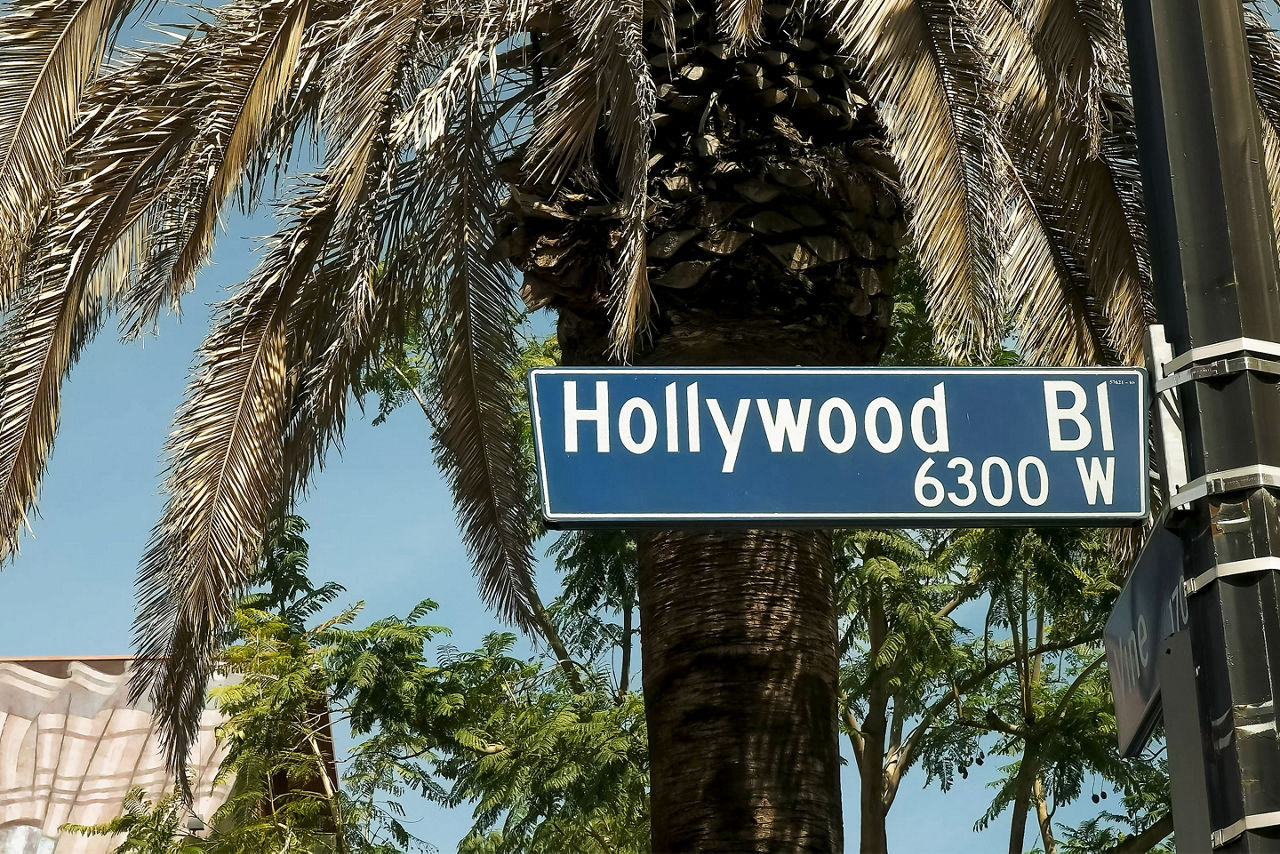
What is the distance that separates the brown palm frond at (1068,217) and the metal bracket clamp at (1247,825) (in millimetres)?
3378

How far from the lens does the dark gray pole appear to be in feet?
8.09

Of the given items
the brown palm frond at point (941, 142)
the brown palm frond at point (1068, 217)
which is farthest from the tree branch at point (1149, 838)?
the brown palm frond at point (941, 142)

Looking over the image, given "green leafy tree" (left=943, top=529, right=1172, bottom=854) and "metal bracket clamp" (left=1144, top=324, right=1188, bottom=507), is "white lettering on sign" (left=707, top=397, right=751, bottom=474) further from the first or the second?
"green leafy tree" (left=943, top=529, right=1172, bottom=854)

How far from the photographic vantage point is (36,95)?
620cm

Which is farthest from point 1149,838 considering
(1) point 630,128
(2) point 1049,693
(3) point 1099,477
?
(3) point 1099,477

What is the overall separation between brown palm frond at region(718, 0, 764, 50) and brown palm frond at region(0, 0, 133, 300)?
9.07 feet

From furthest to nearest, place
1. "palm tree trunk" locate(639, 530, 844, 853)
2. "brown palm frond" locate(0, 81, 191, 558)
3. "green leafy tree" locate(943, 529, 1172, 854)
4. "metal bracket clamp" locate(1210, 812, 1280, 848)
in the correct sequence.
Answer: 1. "green leafy tree" locate(943, 529, 1172, 854)
2. "brown palm frond" locate(0, 81, 191, 558)
3. "palm tree trunk" locate(639, 530, 844, 853)
4. "metal bracket clamp" locate(1210, 812, 1280, 848)

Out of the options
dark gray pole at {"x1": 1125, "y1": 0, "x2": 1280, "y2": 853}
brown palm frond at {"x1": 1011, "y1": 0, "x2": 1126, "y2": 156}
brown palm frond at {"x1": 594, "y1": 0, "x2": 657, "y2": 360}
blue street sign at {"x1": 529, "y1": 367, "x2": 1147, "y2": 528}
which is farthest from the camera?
brown palm frond at {"x1": 594, "y1": 0, "x2": 657, "y2": 360}

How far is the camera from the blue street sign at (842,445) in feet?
9.90

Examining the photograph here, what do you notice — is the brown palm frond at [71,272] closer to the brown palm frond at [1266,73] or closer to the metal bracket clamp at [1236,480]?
the brown palm frond at [1266,73]

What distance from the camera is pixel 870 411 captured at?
3.11 meters

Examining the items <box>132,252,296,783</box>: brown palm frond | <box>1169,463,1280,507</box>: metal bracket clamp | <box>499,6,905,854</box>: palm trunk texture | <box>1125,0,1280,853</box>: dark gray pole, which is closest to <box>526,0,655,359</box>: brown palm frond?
<box>499,6,905,854</box>: palm trunk texture

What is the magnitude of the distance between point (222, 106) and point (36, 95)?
2.52 ft

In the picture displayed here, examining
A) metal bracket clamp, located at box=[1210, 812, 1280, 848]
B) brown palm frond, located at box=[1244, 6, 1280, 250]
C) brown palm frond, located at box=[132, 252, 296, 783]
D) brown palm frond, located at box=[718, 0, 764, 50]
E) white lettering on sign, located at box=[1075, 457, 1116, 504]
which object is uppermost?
brown palm frond, located at box=[1244, 6, 1280, 250]
